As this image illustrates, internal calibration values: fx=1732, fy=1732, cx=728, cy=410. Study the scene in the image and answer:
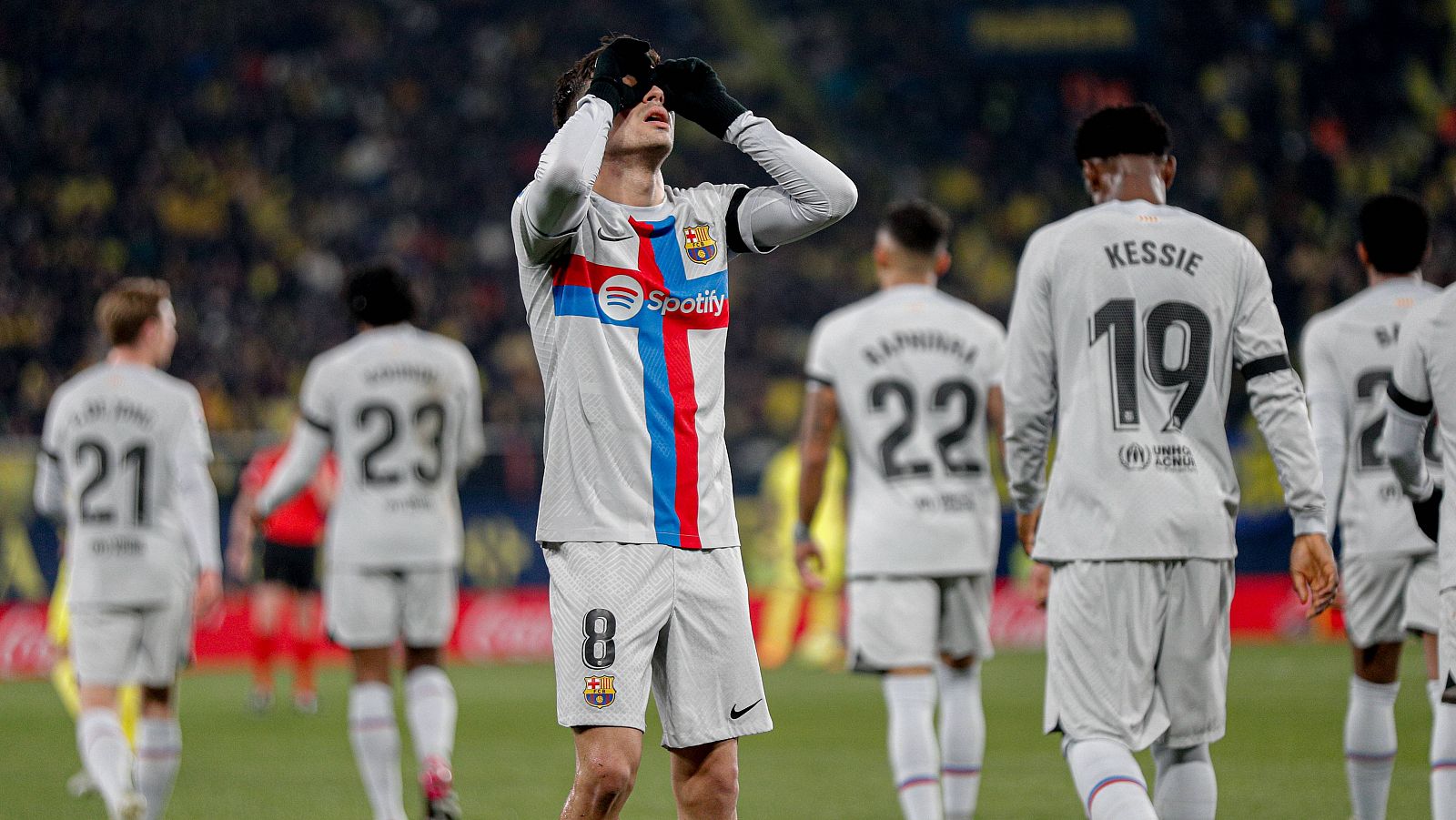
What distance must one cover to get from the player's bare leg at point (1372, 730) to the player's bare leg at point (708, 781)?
311 cm

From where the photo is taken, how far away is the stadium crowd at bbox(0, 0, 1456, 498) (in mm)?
21766

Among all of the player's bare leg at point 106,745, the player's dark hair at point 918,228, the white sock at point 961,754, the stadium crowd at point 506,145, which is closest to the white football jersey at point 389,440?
the player's bare leg at point 106,745

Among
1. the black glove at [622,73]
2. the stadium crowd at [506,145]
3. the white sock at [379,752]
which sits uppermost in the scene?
the stadium crowd at [506,145]

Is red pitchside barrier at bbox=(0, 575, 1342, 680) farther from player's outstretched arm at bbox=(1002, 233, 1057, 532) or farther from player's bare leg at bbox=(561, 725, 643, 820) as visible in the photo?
player's bare leg at bbox=(561, 725, 643, 820)

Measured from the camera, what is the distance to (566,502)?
166 inches

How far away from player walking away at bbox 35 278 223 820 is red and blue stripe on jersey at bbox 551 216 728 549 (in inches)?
127

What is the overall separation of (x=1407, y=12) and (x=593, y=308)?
21.6m

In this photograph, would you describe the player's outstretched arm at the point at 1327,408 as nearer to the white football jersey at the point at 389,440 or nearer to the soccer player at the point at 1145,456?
the soccer player at the point at 1145,456

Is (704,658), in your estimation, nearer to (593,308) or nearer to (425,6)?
(593,308)

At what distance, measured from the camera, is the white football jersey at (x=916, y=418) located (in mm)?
6738

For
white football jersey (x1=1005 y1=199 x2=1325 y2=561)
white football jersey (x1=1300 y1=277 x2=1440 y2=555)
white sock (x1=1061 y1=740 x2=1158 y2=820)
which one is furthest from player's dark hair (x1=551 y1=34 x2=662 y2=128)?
white football jersey (x1=1300 y1=277 x2=1440 y2=555)

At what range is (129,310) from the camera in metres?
6.96

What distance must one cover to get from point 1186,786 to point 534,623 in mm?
13544

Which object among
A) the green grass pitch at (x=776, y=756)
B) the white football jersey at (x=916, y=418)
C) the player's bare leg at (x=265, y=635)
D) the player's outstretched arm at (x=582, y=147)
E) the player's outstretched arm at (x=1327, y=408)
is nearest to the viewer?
the player's outstretched arm at (x=582, y=147)
